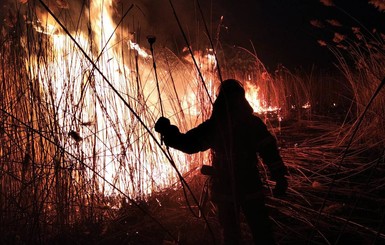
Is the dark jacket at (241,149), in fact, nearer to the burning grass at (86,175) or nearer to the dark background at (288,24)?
the burning grass at (86,175)

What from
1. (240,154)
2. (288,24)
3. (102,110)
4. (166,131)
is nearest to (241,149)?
(240,154)

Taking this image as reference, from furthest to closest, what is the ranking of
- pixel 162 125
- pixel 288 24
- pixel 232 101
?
pixel 288 24, pixel 232 101, pixel 162 125

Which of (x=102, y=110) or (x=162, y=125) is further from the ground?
(x=102, y=110)

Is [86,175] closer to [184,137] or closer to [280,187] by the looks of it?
[184,137]

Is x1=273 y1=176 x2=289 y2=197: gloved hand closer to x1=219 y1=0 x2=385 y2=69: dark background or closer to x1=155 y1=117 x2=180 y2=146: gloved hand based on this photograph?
x1=155 y1=117 x2=180 y2=146: gloved hand

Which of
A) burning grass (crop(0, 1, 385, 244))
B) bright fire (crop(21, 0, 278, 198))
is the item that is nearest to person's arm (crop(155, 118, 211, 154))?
burning grass (crop(0, 1, 385, 244))

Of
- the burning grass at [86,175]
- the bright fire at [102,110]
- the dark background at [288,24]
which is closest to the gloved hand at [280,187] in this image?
the burning grass at [86,175]

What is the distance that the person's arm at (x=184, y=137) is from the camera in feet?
5.95

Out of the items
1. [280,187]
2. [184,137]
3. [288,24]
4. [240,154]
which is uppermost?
[288,24]

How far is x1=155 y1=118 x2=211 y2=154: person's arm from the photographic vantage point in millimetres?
1813

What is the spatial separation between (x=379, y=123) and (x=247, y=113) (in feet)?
8.30

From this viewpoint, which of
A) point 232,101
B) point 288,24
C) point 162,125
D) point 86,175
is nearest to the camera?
point 162,125

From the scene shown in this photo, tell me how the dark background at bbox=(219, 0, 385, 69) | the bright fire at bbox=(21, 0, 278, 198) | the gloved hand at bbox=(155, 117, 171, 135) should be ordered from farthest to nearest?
the dark background at bbox=(219, 0, 385, 69)
the bright fire at bbox=(21, 0, 278, 198)
the gloved hand at bbox=(155, 117, 171, 135)

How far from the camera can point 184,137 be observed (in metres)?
1.88
